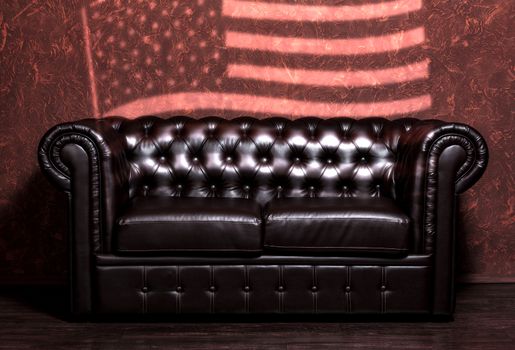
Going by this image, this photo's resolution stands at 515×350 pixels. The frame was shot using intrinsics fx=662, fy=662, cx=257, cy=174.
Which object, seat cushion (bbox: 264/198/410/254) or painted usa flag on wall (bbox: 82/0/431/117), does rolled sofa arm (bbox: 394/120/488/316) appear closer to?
seat cushion (bbox: 264/198/410/254)

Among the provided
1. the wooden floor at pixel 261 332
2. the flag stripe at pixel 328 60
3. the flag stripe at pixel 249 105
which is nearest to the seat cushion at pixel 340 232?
the wooden floor at pixel 261 332

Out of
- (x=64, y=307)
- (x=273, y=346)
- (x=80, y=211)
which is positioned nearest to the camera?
(x=273, y=346)

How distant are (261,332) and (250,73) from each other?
1495 mm

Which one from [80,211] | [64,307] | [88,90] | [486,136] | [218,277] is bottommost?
[64,307]

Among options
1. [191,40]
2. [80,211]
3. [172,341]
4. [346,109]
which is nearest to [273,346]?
[172,341]

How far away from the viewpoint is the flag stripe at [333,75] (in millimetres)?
3547

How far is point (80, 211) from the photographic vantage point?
2.69m

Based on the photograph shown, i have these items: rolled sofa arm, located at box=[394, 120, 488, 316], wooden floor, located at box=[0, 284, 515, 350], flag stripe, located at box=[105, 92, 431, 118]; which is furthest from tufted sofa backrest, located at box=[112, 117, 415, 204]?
wooden floor, located at box=[0, 284, 515, 350]

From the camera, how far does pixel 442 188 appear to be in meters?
2.70

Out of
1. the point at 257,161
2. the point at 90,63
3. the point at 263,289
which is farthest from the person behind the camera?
the point at 90,63

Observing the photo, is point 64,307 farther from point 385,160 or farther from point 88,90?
point 385,160

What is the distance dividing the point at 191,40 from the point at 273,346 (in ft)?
5.81

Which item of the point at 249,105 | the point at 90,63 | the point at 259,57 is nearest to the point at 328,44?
the point at 259,57

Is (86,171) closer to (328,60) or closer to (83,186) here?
(83,186)
